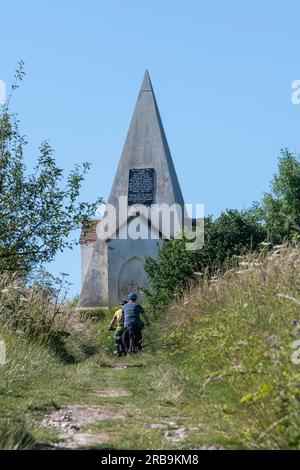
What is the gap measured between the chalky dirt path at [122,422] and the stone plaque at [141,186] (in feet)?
107

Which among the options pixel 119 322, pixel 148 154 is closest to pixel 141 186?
pixel 148 154

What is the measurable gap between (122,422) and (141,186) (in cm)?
3664

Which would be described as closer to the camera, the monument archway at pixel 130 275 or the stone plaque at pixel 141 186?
the monument archway at pixel 130 275

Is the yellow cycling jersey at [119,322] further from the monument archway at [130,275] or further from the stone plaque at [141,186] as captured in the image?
the stone plaque at [141,186]

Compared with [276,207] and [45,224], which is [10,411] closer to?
[45,224]

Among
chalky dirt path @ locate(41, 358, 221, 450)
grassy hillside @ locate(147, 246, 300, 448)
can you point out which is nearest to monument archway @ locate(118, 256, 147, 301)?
grassy hillside @ locate(147, 246, 300, 448)

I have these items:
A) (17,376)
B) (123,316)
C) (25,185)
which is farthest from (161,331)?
(17,376)

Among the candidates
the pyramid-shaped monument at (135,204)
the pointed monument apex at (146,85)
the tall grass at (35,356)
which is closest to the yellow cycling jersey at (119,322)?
the tall grass at (35,356)

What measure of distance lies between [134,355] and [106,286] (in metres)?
25.6

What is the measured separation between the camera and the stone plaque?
43.9 m

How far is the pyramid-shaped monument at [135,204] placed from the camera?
42.8 m

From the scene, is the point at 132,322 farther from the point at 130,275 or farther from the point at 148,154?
the point at 148,154

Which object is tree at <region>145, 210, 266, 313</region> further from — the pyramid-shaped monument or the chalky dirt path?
the chalky dirt path
